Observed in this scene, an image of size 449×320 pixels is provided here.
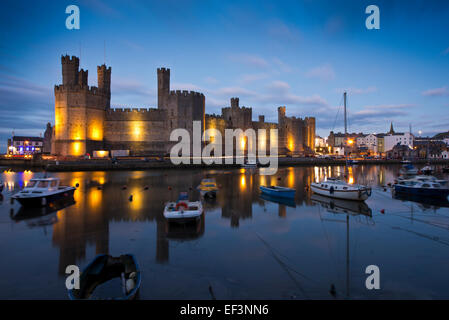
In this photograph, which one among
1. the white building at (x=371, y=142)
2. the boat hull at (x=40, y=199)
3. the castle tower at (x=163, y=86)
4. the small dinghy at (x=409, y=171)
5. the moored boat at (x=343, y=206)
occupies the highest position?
the castle tower at (x=163, y=86)

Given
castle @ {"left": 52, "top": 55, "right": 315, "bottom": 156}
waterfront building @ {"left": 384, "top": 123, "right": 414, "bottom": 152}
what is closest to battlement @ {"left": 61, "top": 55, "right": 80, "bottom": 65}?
castle @ {"left": 52, "top": 55, "right": 315, "bottom": 156}

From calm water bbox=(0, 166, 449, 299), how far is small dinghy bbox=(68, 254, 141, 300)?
1.76 ft

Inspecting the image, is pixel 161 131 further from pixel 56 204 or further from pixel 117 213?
pixel 117 213

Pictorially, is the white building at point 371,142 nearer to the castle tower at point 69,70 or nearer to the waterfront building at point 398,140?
the waterfront building at point 398,140

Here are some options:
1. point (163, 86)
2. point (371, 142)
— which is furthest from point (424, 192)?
point (371, 142)

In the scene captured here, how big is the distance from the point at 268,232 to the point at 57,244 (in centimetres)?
713

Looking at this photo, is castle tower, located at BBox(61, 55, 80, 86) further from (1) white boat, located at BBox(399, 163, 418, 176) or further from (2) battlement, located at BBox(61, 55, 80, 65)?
(1) white boat, located at BBox(399, 163, 418, 176)

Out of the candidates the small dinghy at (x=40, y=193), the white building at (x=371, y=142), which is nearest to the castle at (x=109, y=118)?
the small dinghy at (x=40, y=193)

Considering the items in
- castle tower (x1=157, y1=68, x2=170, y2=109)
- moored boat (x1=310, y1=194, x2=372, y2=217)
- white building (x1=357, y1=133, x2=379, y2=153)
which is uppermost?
castle tower (x1=157, y1=68, x2=170, y2=109)

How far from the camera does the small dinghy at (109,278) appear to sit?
520 centimetres

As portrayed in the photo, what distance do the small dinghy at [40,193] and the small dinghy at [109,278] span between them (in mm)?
10671

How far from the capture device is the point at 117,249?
326 inches
